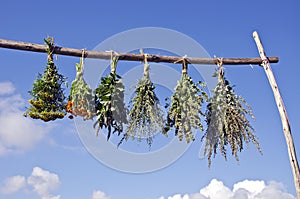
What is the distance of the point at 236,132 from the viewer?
154 inches

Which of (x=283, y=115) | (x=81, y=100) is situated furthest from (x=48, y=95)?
(x=283, y=115)

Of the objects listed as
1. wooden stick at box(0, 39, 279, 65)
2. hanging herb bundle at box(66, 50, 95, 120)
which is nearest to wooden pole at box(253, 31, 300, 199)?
wooden stick at box(0, 39, 279, 65)

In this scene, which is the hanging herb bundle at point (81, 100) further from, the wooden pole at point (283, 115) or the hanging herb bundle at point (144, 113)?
the wooden pole at point (283, 115)

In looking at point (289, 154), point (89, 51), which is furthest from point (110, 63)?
point (289, 154)

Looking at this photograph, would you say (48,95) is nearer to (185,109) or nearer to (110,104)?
(110,104)

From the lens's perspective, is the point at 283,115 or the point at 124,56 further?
the point at 283,115

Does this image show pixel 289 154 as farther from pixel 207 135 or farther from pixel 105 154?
pixel 105 154

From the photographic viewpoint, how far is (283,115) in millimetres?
4227

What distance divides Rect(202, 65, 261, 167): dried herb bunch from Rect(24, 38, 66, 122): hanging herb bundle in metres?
1.30

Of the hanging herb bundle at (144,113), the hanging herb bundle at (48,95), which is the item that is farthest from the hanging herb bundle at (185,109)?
the hanging herb bundle at (48,95)

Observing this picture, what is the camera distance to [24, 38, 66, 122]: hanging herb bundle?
3.53m

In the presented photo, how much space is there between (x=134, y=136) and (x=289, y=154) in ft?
Result: 4.72

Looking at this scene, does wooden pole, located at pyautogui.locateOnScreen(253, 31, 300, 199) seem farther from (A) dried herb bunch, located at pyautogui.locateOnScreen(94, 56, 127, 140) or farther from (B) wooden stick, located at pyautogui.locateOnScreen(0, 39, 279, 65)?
(A) dried herb bunch, located at pyautogui.locateOnScreen(94, 56, 127, 140)

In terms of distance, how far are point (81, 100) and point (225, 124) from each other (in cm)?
125
